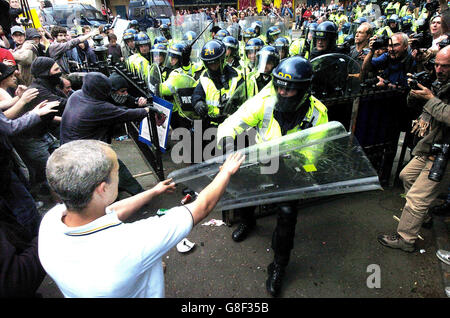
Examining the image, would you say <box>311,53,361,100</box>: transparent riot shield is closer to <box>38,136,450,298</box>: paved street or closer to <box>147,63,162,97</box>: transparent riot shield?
<box>38,136,450,298</box>: paved street

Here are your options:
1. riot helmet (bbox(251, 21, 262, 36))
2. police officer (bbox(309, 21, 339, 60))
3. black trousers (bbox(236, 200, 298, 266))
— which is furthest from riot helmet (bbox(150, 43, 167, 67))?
black trousers (bbox(236, 200, 298, 266))

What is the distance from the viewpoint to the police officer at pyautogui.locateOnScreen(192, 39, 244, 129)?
3.90 m

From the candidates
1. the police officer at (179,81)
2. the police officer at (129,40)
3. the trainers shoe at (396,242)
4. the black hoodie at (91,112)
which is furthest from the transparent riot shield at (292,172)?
the police officer at (129,40)

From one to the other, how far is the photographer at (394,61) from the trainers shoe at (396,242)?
228cm

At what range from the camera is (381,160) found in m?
4.14

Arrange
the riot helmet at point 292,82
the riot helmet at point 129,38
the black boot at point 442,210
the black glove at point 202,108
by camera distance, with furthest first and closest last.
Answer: the riot helmet at point 129,38, the black glove at point 202,108, the black boot at point 442,210, the riot helmet at point 292,82

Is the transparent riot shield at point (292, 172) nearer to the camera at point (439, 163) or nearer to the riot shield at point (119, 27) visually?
the camera at point (439, 163)

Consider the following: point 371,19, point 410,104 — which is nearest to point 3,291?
point 410,104

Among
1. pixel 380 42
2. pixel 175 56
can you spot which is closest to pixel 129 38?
pixel 175 56

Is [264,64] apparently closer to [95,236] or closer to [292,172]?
[292,172]

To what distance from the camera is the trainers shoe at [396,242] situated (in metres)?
2.99

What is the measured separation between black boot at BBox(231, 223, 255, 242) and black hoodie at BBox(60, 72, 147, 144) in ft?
6.05
